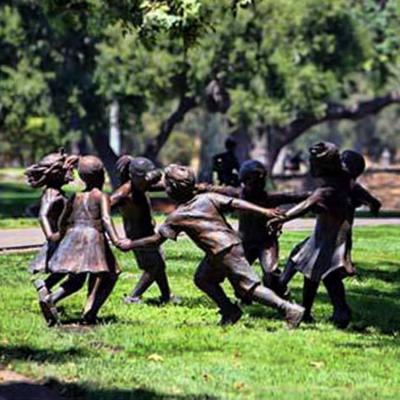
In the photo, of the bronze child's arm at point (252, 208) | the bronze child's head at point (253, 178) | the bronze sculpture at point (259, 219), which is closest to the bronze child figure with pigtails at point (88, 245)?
the bronze child's arm at point (252, 208)

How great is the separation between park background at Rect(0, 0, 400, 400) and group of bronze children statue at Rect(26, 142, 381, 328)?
1.06ft

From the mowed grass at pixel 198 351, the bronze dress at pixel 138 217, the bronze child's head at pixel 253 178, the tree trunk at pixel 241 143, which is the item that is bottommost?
the tree trunk at pixel 241 143

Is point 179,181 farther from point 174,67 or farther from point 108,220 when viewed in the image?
point 174,67

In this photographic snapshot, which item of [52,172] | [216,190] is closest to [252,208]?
[216,190]

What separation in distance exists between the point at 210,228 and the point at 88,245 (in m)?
0.93

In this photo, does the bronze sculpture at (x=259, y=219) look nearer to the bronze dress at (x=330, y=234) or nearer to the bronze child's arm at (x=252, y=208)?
the bronze dress at (x=330, y=234)

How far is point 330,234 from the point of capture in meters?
9.03

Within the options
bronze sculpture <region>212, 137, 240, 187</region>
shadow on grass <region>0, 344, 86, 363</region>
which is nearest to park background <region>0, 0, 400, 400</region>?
shadow on grass <region>0, 344, 86, 363</region>

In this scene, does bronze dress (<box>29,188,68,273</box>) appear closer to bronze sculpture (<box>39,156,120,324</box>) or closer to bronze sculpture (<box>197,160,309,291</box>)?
bronze sculpture (<box>39,156,120,324</box>)

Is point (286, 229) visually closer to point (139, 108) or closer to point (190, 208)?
point (190, 208)

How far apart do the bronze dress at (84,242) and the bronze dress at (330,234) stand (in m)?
1.62

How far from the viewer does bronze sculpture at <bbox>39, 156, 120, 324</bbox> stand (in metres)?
8.48

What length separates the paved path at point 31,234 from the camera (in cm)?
1634

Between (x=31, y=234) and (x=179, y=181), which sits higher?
(x=179, y=181)
